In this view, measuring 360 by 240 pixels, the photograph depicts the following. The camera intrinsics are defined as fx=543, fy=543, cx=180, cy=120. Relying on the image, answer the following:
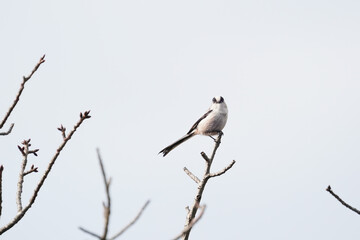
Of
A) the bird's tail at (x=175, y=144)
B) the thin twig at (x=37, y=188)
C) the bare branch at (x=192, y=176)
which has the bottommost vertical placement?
the thin twig at (x=37, y=188)

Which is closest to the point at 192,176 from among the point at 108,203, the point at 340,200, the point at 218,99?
the point at 340,200

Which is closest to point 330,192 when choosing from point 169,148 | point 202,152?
point 202,152

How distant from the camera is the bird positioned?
13492mm

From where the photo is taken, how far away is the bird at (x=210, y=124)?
1349cm

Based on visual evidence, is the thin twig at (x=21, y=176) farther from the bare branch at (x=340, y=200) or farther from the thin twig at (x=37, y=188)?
the bare branch at (x=340, y=200)

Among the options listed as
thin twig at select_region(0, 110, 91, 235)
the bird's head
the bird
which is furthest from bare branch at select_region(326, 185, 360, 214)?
the bird's head

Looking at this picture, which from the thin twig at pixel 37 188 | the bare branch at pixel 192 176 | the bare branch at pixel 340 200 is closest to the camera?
the thin twig at pixel 37 188

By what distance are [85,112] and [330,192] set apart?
2222 mm

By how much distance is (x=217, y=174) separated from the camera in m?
6.59

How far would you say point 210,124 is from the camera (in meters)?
13.5

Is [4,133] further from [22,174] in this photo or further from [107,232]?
[107,232]

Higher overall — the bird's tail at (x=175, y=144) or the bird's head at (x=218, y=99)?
the bird's head at (x=218, y=99)

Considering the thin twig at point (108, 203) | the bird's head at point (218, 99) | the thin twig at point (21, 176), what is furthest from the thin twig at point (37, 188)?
the bird's head at point (218, 99)

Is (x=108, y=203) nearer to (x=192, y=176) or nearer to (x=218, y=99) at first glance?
(x=192, y=176)
